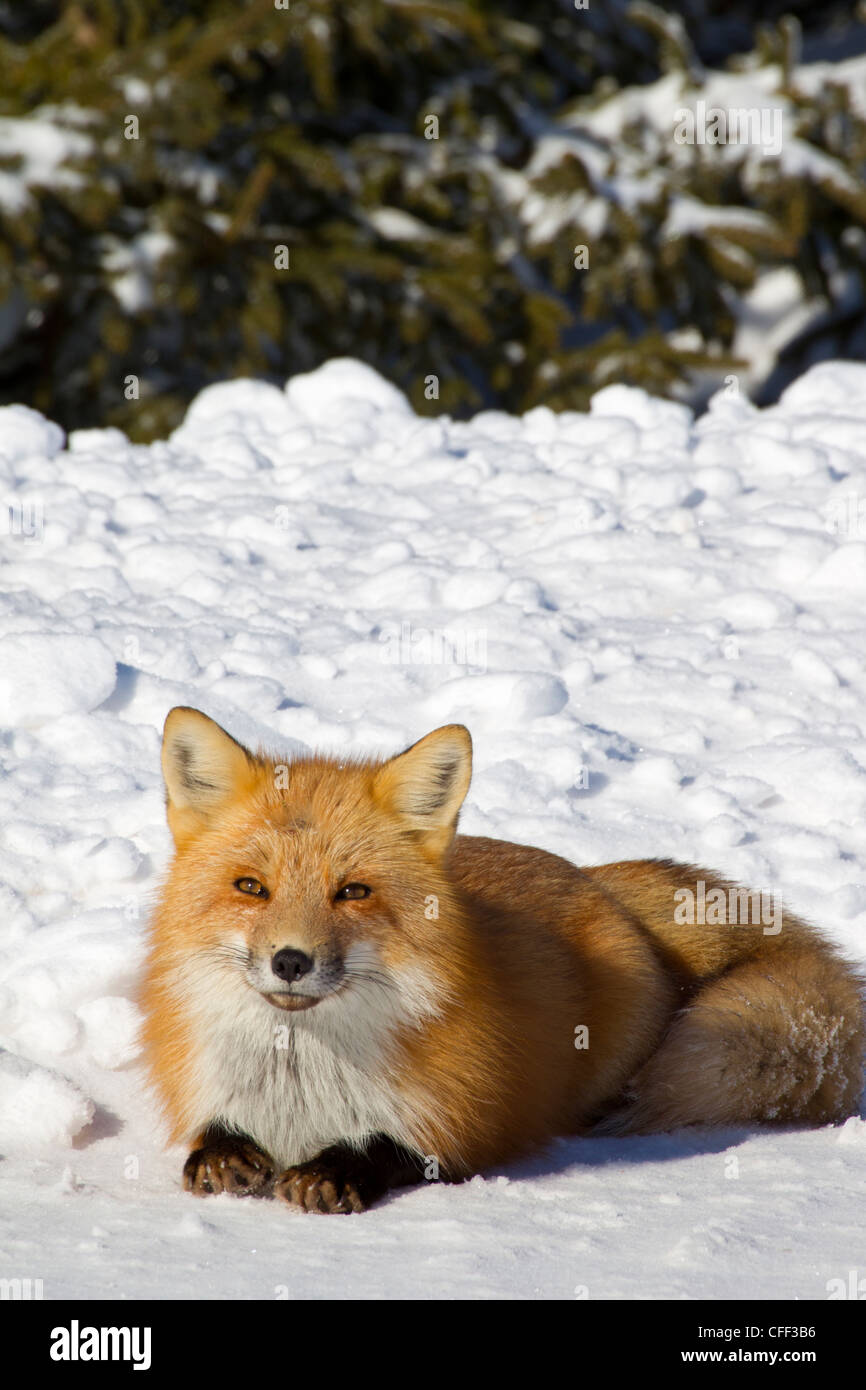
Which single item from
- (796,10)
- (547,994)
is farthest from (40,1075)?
(796,10)

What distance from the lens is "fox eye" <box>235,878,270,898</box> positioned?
3.35 m

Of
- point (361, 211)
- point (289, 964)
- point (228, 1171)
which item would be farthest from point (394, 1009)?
point (361, 211)

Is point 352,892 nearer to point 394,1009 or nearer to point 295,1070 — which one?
point 394,1009

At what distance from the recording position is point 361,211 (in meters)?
13.1

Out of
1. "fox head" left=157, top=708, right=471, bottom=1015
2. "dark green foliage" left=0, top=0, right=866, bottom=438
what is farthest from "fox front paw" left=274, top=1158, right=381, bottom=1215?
"dark green foliage" left=0, top=0, right=866, bottom=438

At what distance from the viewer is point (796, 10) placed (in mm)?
18484

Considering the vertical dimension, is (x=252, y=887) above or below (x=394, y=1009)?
above

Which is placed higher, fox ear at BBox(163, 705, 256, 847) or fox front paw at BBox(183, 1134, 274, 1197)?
fox ear at BBox(163, 705, 256, 847)

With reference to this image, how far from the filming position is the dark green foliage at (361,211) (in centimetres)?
1183

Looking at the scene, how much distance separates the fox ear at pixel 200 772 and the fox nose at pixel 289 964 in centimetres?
63

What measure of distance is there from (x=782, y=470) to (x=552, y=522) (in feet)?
Result: 4.85

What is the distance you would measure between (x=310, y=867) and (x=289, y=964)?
0.93ft

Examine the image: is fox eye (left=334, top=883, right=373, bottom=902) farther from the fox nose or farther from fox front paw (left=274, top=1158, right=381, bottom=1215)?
fox front paw (left=274, top=1158, right=381, bottom=1215)

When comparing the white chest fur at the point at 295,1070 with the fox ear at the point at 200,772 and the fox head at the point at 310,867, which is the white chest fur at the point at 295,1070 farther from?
the fox ear at the point at 200,772
